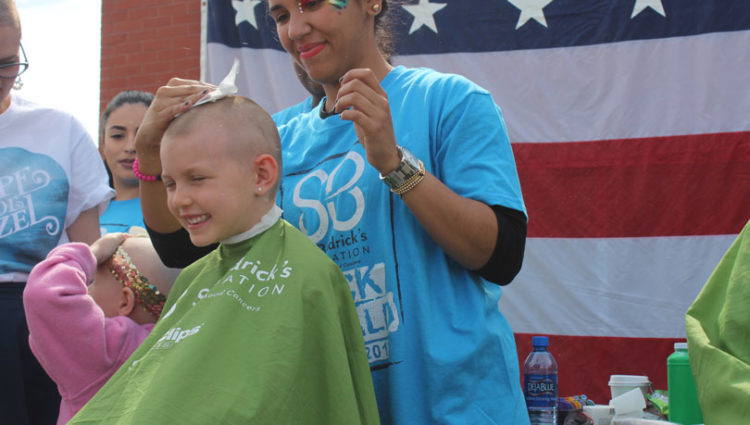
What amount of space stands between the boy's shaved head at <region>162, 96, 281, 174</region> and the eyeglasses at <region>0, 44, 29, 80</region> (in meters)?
0.87

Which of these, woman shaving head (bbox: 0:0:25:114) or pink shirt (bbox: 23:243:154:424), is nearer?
pink shirt (bbox: 23:243:154:424)

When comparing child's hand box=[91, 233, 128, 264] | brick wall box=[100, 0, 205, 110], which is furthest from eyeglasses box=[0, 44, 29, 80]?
brick wall box=[100, 0, 205, 110]

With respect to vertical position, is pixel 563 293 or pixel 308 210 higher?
pixel 308 210

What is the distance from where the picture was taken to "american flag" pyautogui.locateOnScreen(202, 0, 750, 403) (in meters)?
3.62

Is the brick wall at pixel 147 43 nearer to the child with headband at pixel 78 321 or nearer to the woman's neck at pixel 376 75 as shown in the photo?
the child with headband at pixel 78 321

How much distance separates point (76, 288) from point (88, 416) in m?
0.60

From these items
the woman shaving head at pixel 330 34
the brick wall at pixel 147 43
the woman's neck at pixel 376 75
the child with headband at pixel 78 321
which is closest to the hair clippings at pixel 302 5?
the woman shaving head at pixel 330 34

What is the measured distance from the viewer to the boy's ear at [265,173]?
1492 mm

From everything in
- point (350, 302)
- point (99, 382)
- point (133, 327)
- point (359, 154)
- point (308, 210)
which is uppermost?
point (359, 154)

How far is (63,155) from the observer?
7.37 feet

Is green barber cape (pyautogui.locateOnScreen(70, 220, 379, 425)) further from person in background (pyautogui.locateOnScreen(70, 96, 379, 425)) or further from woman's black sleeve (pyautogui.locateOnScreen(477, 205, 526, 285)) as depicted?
woman's black sleeve (pyautogui.locateOnScreen(477, 205, 526, 285))

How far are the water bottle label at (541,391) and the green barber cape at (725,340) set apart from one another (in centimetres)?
68

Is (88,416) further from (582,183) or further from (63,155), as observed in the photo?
(582,183)

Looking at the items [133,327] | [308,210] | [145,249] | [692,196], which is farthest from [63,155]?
[692,196]
